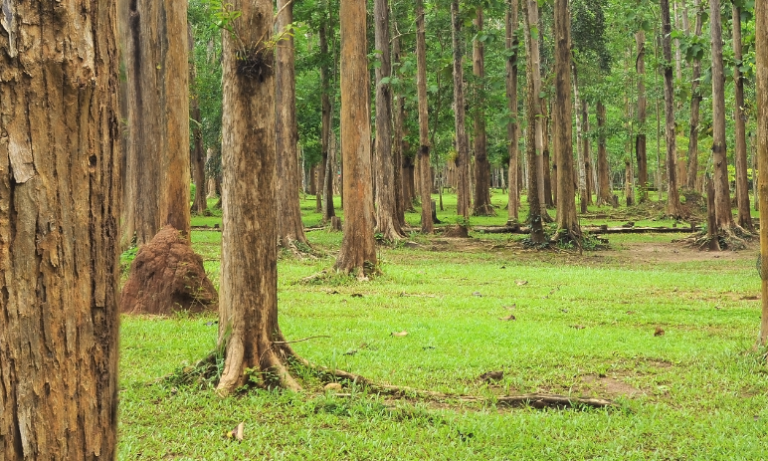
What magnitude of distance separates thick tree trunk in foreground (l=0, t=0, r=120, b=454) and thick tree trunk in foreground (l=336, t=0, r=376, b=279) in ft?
34.1

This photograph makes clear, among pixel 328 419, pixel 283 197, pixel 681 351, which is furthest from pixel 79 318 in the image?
pixel 283 197

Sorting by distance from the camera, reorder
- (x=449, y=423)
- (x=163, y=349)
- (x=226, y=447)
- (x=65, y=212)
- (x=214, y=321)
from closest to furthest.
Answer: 1. (x=65, y=212)
2. (x=226, y=447)
3. (x=449, y=423)
4. (x=163, y=349)
5. (x=214, y=321)

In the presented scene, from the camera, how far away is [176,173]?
34.2 feet

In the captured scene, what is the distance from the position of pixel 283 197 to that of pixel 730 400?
1230 cm

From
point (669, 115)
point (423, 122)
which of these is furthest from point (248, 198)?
point (669, 115)

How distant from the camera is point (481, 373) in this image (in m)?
6.43

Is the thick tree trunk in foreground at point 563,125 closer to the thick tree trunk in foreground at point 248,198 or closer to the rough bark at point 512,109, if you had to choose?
the rough bark at point 512,109

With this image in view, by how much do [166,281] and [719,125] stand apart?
625 inches

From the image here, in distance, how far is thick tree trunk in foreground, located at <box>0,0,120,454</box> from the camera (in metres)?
1.85

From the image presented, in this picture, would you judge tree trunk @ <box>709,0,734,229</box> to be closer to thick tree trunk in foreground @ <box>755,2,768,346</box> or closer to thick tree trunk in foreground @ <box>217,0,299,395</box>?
thick tree trunk in foreground @ <box>755,2,768,346</box>

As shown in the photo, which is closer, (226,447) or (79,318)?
(79,318)

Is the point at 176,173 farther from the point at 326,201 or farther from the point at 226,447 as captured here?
the point at 326,201

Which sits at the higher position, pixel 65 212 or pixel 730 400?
pixel 65 212

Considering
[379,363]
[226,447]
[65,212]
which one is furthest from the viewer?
[379,363]
